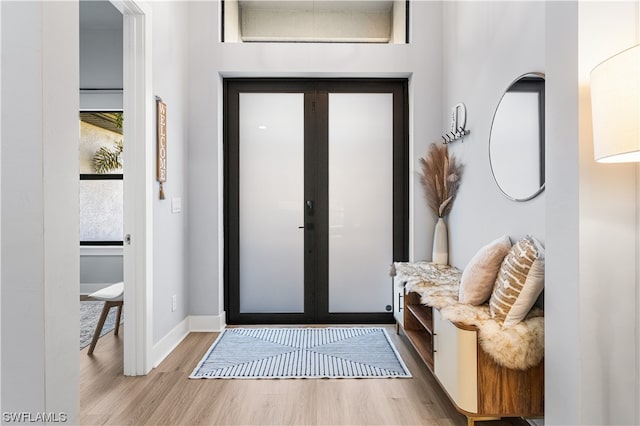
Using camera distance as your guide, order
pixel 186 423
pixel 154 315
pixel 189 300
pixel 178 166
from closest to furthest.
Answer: pixel 186 423, pixel 154 315, pixel 178 166, pixel 189 300

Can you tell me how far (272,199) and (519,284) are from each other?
249cm

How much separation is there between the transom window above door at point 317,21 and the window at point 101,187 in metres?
2.24

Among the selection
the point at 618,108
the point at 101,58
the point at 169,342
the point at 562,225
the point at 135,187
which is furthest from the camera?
the point at 101,58

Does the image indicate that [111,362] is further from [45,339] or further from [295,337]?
[45,339]

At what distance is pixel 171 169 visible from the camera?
3203 mm

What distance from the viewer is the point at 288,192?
12.8ft

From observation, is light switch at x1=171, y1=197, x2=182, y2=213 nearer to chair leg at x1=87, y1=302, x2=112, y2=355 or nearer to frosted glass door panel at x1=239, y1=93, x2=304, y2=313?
frosted glass door panel at x1=239, y1=93, x2=304, y2=313

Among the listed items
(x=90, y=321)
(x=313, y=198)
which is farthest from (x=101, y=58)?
(x=313, y=198)

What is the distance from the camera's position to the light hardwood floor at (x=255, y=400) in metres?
2.11

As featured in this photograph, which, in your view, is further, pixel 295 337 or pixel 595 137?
pixel 295 337

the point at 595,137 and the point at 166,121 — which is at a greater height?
the point at 166,121

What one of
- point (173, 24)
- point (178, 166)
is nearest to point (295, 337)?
point (178, 166)

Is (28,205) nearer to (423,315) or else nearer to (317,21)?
(423,315)

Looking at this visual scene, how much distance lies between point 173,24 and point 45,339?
2675 millimetres
